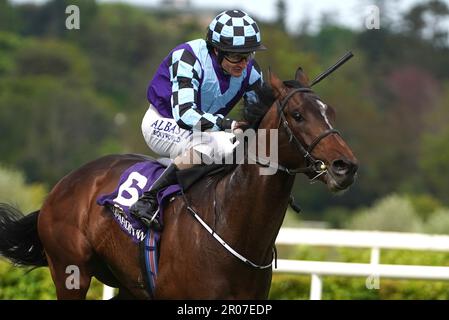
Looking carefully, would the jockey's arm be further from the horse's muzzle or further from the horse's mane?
the horse's muzzle

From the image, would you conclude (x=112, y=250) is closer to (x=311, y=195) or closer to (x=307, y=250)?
(x=307, y=250)

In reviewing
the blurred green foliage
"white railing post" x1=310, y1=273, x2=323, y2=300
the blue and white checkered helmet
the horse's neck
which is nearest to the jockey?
the blue and white checkered helmet

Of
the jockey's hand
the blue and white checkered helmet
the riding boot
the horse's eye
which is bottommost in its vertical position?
the riding boot

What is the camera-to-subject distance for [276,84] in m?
5.04

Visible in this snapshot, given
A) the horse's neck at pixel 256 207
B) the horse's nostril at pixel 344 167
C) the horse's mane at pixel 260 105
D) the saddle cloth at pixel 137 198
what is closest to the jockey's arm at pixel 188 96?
the horse's mane at pixel 260 105

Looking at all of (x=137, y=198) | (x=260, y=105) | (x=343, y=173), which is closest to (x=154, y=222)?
(x=137, y=198)

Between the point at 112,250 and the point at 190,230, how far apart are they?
71cm

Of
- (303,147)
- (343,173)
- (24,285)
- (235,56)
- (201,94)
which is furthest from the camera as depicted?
(24,285)

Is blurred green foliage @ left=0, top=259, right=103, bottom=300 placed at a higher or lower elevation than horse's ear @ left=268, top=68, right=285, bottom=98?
lower

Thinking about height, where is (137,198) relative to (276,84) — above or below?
below

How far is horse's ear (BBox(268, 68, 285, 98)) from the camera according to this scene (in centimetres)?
503

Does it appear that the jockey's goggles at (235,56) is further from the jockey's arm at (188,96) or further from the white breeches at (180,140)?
the white breeches at (180,140)

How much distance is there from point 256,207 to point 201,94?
832 millimetres

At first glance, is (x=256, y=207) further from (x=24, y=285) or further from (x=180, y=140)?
(x=24, y=285)
